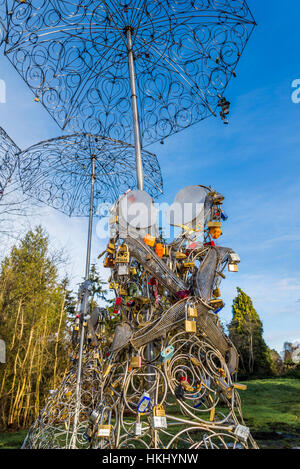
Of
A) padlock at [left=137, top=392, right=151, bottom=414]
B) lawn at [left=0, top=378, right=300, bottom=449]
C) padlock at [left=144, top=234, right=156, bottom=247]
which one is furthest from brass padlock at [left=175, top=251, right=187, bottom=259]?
lawn at [left=0, top=378, right=300, bottom=449]

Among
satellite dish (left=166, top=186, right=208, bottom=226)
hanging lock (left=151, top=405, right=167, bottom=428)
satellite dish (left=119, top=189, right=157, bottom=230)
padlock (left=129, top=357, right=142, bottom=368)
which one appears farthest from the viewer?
satellite dish (left=166, top=186, right=208, bottom=226)

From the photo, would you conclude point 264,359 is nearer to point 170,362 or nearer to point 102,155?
point 102,155

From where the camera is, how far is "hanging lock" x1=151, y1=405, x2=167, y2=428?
1836mm

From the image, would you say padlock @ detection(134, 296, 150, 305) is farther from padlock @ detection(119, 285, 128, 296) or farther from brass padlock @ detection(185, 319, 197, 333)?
brass padlock @ detection(185, 319, 197, 333)

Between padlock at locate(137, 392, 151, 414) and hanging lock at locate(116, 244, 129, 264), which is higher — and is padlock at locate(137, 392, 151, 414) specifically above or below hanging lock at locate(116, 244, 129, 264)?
below

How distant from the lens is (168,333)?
7.66 feet

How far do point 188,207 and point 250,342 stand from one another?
1849 centimetres

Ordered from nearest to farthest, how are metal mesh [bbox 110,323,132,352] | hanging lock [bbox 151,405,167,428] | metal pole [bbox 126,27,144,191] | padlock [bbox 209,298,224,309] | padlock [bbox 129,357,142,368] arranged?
hanging lock [bbox 151,405,167,428] → padlock [bbox 129,357,142,368] → metal mesh [bbox 110,323,132,352] → padlock [bbox 209,298,224,309] → metal pole [bbox 126,27,144,191]

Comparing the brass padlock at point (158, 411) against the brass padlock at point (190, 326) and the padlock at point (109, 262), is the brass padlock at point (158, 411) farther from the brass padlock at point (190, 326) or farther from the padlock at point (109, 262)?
the padlock at point (109, 262)

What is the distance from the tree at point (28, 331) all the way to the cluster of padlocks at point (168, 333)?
711 centimetres

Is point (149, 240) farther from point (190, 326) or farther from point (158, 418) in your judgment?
point (158, 418)

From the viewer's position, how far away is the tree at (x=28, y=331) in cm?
963

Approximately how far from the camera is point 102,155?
6148 mm
